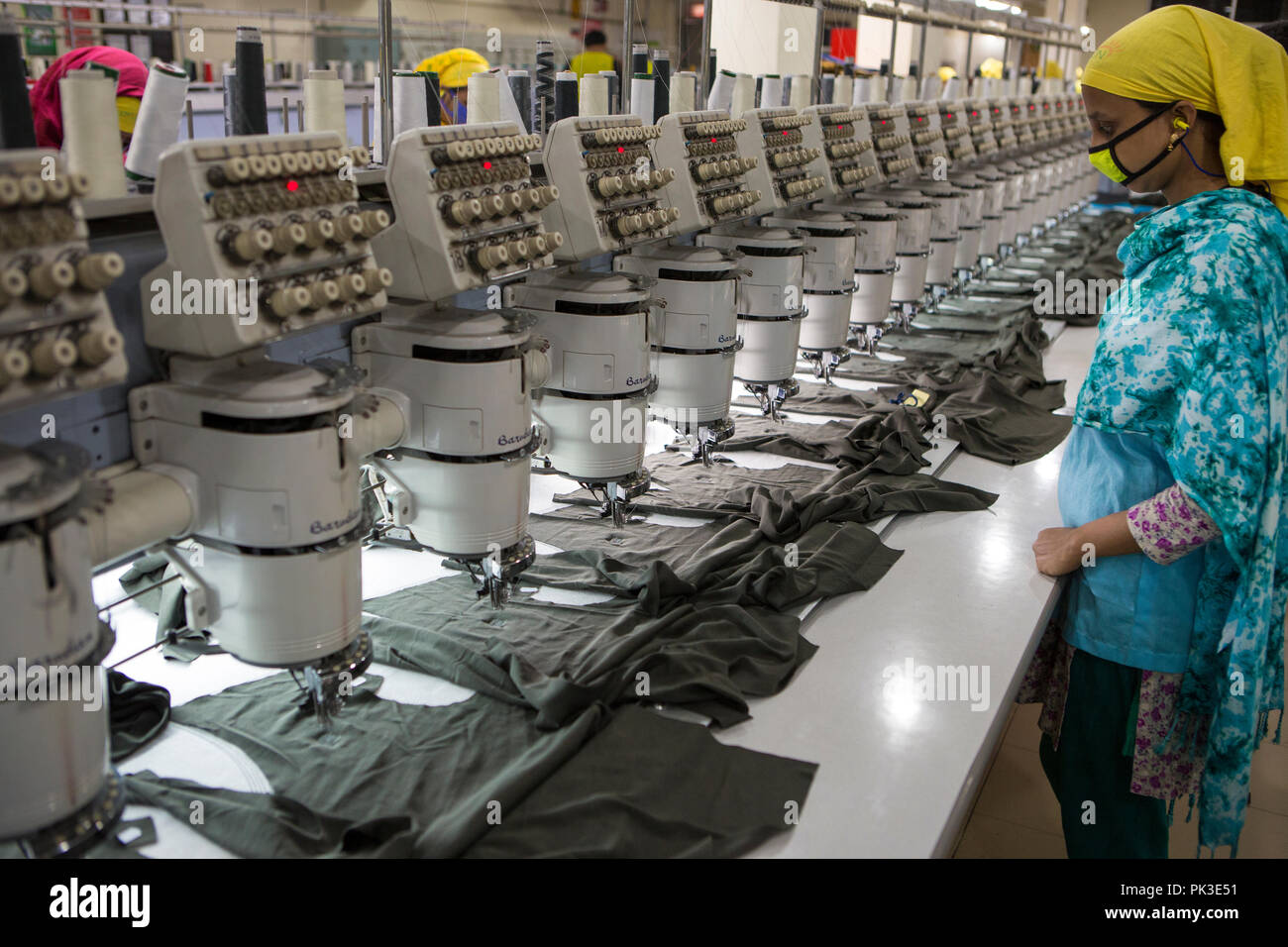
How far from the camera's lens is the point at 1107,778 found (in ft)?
8.84

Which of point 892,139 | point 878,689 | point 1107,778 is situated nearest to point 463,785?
point 878,689

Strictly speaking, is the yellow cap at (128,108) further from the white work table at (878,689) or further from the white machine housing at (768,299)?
the white machine housing at (768,299)

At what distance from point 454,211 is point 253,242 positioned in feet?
2.07

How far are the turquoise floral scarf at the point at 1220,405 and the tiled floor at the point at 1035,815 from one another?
0.94 metres

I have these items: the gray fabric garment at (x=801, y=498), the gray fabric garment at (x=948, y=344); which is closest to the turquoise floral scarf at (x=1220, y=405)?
the gray fabric garment at (x=801, y=498)

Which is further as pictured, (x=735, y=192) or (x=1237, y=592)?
(x=735, y=192)

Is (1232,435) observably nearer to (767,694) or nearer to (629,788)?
(767,694)

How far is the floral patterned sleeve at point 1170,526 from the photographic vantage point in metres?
2.39

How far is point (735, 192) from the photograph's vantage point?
401 cm

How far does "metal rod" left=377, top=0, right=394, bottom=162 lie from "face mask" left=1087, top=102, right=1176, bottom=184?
5.61 feet

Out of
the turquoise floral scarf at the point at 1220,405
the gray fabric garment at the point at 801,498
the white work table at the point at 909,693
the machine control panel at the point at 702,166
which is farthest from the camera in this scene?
the machine control panel at the point at 702,166

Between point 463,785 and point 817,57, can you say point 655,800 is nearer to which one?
point 463,785

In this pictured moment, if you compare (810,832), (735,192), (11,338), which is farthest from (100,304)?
(735,192)

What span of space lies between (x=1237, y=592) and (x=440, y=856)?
1.74 meters
